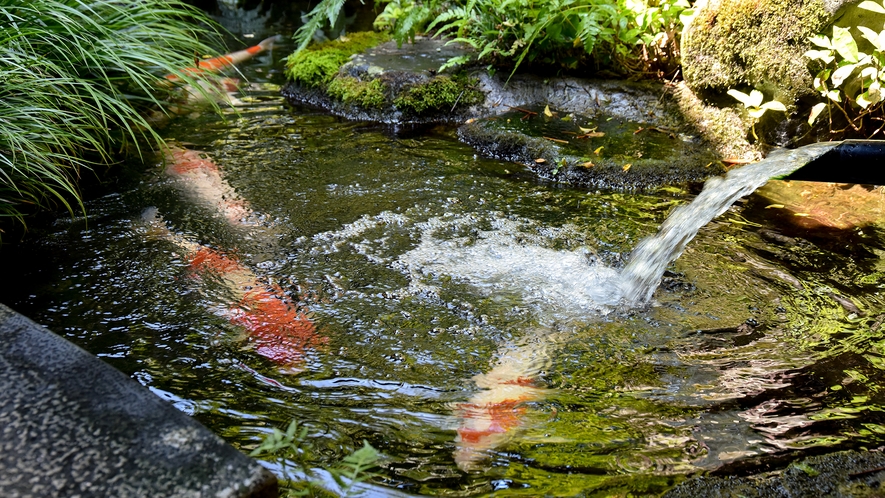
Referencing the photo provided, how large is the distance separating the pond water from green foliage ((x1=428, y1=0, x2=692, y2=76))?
1.46 metres

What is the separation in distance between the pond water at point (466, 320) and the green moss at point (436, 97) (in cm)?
124

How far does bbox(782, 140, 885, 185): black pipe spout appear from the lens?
2420 millimetres

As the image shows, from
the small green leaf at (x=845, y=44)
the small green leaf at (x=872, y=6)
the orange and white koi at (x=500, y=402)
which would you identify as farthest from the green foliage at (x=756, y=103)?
the orange and white koi at (x=500, y=402)

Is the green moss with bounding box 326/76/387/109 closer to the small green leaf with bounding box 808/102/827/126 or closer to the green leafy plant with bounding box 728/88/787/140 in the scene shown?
the green leafy plant with bounding box 728/88/787/140

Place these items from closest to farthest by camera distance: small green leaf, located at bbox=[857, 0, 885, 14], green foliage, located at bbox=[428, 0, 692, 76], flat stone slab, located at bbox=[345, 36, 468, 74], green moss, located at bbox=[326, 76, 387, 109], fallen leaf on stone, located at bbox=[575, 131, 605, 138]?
small green leaf, located at bbox=[857, 0, 885, 14], fallen leaf on stone, located at bbox=[575, 131, 605, 138], green foliage, located at bbox=[428, 0, 692, 76], green moss, located at bbox=[326, 76, 387, 109], flat stone slab, located at bbox=[345, 36, 468, 74]

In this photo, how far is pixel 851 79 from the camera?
13.6 ft

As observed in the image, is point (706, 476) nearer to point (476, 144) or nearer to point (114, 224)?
point (114, 224)

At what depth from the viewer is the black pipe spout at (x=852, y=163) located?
7.94 ft

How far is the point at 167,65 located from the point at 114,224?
3.47 feet

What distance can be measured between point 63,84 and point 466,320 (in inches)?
107

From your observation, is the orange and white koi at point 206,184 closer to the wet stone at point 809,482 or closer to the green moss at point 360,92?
the green moss at point 360,92

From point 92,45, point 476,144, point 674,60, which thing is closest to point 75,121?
point 92,45

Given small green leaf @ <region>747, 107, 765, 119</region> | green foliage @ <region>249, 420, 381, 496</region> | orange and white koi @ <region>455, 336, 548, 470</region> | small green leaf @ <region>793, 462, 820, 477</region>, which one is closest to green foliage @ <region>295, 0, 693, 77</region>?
small green leaf @ <region>747, 107, 765, 119</region>

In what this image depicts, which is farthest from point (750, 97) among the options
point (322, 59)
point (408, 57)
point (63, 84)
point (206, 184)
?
point (63, 84)
